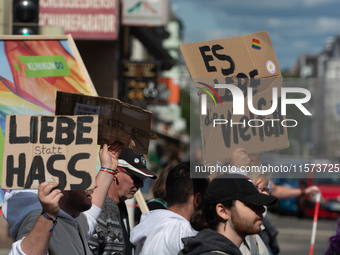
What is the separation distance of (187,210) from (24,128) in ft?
4.65

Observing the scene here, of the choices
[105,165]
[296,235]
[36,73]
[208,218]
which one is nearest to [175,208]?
[105,165]

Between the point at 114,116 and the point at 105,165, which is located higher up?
the point at 114,116

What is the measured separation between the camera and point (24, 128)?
2721 millimetres

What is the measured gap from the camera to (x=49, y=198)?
8.13ft

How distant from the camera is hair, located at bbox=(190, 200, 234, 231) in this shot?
275 cm

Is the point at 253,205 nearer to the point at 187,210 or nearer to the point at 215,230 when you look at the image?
the point at 215,230

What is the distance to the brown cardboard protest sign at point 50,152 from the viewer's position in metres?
2.64

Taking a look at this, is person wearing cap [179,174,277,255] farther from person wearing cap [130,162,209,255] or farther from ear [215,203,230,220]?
person wearing cap [130,162,209,255]

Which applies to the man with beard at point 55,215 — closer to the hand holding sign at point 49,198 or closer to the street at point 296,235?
the hand holding sign at point 49,198

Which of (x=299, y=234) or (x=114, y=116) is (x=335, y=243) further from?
(x=299, y=234)

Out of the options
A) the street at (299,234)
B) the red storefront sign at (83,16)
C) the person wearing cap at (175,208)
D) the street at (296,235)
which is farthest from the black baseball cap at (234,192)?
the red storefront sign at (83,16)

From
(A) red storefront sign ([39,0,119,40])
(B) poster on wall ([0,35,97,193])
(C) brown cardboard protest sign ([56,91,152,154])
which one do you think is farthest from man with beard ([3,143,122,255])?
(A) red storefront sign ([39,0,119,40])

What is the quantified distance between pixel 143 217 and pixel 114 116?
0.96 metres

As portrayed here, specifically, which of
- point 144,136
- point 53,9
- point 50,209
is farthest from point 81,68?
point 53,9
